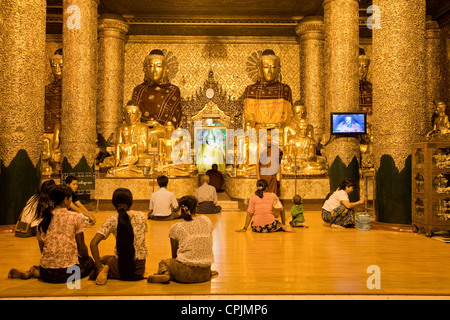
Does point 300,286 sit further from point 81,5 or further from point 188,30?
point 188,30

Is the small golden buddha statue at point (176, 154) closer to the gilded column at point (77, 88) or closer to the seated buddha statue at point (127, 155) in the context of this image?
the seated buddha statue at point (127, 155)

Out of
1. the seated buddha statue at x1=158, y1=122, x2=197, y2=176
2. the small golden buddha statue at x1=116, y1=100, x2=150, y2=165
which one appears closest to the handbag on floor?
the seated buddha statue at x1=158, y1=122, x2=197, y2=176

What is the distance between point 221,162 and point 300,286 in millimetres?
10065

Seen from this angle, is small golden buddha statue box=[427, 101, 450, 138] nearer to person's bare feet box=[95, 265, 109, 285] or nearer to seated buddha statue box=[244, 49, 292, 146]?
seated buddha statue box=[244, 49, 292, 146]

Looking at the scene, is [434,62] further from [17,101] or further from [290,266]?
[17,101]

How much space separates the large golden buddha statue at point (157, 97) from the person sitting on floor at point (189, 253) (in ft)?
30.0

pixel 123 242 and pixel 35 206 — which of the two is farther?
pixel 35 206

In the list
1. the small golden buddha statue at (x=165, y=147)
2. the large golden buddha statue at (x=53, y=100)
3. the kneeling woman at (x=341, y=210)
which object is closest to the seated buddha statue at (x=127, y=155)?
the small golden buddha statue at (x=165, y=147)

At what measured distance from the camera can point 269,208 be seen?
5.74 meters

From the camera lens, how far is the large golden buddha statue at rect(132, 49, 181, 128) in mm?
12375

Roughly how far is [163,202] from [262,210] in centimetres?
196

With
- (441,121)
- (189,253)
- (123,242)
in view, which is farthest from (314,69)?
(123,242)

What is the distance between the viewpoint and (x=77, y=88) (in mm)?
8688

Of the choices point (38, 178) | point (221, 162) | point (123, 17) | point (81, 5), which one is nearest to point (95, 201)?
point (38, 178)
